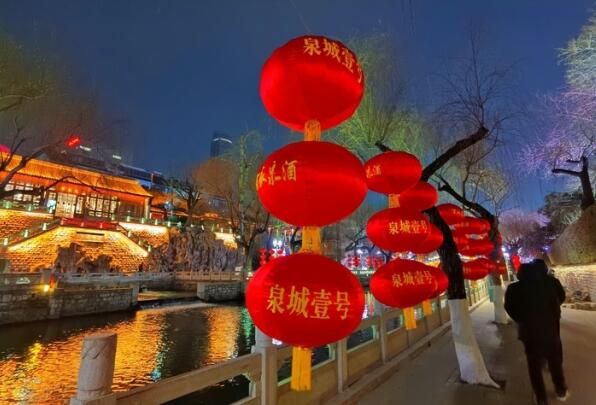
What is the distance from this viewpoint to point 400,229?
4.27 meters

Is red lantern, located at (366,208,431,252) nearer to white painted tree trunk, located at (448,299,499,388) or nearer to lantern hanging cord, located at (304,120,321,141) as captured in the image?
white painted tree trunk, located at (448,299,499,388)

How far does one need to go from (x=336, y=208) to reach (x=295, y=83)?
3.41 ft

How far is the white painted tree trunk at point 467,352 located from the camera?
492cm

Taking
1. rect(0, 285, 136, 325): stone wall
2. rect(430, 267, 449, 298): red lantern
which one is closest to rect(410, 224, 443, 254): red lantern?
rect(430, 267, 449, 298): red lantern

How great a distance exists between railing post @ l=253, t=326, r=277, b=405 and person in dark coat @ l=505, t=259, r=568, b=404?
317 cm

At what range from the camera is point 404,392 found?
4.81m

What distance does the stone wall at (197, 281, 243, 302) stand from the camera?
23.7m

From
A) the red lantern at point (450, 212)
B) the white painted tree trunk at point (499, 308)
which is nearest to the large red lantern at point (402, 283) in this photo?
the red lantern at point (450, 212)

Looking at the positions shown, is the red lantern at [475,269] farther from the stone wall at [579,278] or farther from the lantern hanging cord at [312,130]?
the stone wall at [579,278]

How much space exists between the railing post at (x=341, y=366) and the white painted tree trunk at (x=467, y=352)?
1.86 meters

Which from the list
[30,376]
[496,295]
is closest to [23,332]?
[30,376]

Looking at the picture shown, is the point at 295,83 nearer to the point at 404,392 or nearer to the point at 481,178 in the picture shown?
the point at 404,392

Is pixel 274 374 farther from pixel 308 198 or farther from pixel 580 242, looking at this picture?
pixel 580 242

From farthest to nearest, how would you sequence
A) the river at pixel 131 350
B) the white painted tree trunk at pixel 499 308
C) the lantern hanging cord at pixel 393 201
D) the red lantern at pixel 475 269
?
the white painted tree trunk at pixel 499 308 → the red lantern at pixel 475 269 → the river at pixel 131 350 → the lantern hanging cord at pixel 393 201
